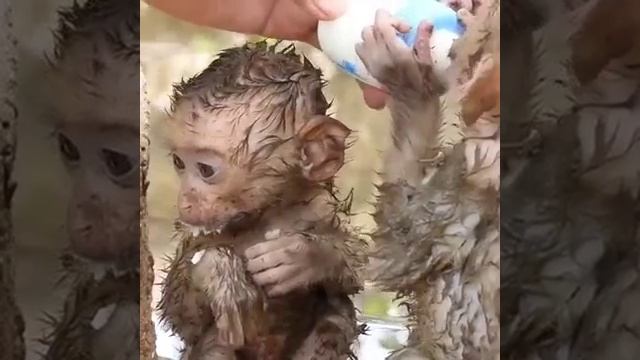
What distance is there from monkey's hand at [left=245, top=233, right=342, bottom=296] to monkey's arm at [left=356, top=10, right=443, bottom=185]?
13 cm

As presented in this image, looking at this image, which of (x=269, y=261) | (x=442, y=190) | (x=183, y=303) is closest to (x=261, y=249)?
(x=269, y=261)

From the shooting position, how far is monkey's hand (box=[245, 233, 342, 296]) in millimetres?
974

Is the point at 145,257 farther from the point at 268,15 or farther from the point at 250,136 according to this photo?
the point at 268,15

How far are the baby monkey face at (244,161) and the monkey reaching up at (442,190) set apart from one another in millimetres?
87

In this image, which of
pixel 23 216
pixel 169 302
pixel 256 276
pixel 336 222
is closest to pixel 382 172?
pixel 336 222

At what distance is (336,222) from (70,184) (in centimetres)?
34

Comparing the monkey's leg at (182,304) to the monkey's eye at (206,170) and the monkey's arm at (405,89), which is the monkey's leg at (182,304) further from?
the monkey's arm at (405,89)

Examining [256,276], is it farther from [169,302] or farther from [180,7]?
[180,7]

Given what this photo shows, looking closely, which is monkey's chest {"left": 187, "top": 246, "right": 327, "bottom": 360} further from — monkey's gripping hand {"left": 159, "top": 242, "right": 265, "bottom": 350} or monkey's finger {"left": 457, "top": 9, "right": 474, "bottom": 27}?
monkey's finger {"left": 457, "top": 9, "right": 474, "bottom": 27}

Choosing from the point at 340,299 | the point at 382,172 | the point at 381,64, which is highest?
the point at 381,64

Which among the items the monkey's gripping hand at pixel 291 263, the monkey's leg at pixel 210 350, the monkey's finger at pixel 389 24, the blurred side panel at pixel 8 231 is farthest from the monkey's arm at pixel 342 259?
the blurred side panel at pixel 8 231

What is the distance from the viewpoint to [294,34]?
98 cm

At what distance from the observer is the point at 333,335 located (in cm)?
98

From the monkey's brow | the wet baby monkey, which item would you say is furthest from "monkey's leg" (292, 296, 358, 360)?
the monkey's brow
